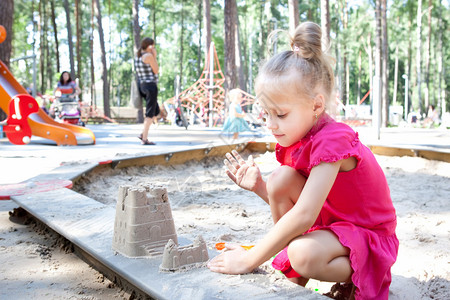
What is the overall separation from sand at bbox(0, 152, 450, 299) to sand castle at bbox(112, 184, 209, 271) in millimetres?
192

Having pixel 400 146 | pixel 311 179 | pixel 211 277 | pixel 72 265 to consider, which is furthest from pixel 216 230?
pixel 400 146

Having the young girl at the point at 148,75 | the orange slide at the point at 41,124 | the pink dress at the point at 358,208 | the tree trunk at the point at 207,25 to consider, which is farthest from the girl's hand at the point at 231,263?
the tree trunk at the point at 207,25

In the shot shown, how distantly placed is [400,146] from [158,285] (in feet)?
17.6

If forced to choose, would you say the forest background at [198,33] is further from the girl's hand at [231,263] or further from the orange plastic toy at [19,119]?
the girl's hand at [231,263]

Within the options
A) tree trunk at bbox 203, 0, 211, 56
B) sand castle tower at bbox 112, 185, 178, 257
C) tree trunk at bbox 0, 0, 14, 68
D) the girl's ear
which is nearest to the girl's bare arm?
the girl's ear

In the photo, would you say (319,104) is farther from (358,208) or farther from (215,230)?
(215,230)

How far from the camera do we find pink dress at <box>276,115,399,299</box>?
4.94 feet

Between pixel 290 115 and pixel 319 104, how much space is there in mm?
118

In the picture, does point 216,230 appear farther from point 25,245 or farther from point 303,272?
point 303,272

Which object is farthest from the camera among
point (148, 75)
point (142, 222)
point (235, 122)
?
point (235, 122)

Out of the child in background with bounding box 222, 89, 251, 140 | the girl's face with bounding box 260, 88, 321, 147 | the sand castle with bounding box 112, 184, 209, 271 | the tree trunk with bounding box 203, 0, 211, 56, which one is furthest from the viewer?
the tree trunk with bounding box 203, 0, 211, 56

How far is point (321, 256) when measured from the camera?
147 centimetres

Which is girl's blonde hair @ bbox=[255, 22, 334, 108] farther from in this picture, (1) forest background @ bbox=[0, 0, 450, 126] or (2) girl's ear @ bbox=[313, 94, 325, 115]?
(1) forest background @ bbox=[0, 0, 450, 126]

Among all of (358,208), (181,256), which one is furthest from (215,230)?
(358,208)
